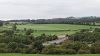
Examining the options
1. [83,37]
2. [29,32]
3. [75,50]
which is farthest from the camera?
[29,32]

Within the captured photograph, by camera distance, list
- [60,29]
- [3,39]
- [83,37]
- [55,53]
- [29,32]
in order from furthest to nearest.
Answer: [60,29]
[29,32]
[83,37]
[3,39]
[55,53]

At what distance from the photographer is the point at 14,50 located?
53.0 m

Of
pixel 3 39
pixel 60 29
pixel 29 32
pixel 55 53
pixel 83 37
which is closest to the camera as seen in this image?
pixel 55 53

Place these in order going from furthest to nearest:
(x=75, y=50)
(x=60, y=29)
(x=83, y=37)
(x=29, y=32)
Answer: (x=60, y=29) < (x=29, y=32) < (x=83, y=37) < (x=75, y=50)

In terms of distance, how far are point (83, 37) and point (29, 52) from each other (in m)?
27.6

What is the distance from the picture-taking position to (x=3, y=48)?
53.6 metres

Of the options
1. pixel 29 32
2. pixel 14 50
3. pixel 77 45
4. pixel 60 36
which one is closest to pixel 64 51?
pixel 77 45

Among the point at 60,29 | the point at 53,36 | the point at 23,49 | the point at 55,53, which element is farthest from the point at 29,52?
the point at 60,29

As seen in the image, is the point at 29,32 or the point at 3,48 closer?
the point at 3,48

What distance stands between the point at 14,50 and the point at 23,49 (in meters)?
1.79

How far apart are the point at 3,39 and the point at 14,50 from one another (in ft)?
59.8

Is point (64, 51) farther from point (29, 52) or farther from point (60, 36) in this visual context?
point (60, 36)

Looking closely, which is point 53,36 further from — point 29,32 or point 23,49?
point 23,49

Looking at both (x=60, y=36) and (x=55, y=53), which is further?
(x=60, y=36)
